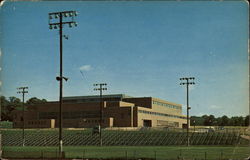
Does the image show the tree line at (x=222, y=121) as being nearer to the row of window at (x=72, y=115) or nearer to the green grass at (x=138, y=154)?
the row of window at (x=72, y=115)

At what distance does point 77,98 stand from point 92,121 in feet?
77.6

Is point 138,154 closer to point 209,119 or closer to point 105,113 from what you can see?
point 105,113

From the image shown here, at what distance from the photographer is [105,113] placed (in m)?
96.1

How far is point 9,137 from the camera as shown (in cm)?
7206

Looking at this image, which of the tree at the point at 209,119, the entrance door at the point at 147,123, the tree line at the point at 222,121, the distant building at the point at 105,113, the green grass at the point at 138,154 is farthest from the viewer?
the tree at the point at 209,119

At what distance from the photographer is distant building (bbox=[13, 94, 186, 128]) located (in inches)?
3765

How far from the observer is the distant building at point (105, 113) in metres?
95.6

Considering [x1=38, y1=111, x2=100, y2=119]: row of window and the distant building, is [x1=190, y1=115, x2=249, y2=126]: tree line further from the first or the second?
[x1=38, y1=111, x2=100, y2=119]: row of window

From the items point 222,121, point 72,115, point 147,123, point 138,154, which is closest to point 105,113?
point 72,115

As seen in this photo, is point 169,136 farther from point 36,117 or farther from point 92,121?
point 36,117

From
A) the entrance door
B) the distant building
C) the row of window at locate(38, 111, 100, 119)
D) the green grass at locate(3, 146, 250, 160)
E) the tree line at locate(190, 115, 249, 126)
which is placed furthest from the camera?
the tree line at locate(190, 115, 249, 126)

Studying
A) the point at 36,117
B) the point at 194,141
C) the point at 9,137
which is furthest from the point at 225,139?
the point at 36,117

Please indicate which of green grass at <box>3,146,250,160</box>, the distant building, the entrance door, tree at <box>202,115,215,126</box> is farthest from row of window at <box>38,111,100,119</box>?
green grass at <box>3,146,250,160</box>

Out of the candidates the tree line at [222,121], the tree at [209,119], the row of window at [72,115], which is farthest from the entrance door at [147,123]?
the tree at [209,119]
